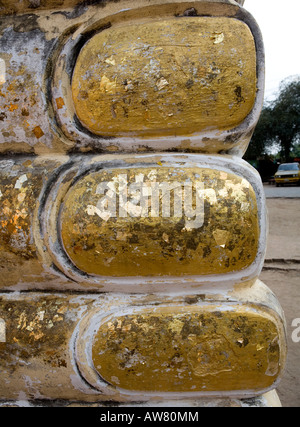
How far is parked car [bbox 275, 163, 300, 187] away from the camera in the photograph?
11039 mm

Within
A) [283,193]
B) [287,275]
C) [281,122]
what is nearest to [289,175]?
[283,193]

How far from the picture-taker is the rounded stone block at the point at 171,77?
54cm

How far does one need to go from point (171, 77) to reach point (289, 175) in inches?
452

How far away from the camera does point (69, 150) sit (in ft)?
2.03

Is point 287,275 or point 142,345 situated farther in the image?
point 287,275

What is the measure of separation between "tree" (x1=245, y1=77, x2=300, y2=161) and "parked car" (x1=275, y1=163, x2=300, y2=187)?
3632 millimetres

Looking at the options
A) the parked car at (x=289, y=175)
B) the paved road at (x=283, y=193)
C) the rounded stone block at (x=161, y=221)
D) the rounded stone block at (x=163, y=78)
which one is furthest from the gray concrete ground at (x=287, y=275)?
the parked car at (x=289, y=175)

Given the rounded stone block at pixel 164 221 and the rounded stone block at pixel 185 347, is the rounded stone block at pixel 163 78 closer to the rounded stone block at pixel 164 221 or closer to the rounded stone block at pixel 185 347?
the rounded stone block at pixel 164 221

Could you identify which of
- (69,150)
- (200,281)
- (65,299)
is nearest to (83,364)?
(65,299)

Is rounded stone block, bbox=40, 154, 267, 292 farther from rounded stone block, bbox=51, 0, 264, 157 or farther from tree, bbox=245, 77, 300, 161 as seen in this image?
tree, bbox=245, 77, 300, 161

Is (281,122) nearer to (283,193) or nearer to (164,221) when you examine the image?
(283,193)

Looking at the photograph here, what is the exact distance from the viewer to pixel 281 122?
47.4ft

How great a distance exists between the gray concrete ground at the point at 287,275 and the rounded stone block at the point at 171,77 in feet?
3.87

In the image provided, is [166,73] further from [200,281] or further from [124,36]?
[200,281]
